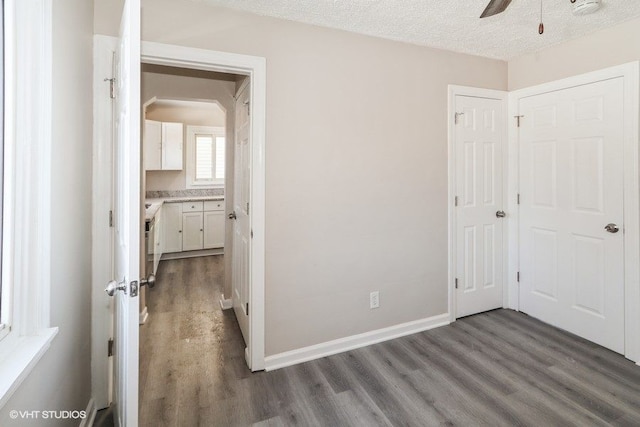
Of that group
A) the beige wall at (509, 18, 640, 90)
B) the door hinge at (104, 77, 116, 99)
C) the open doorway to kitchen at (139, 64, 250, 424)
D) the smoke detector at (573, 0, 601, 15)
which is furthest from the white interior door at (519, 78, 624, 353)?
the door hinge at (104, 77, 116, 99)

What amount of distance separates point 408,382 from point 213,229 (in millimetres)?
4404

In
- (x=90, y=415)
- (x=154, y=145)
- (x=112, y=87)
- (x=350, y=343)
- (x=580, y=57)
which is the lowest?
(x=90, y=415)

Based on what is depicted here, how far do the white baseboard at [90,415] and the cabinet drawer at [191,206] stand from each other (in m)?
3.89

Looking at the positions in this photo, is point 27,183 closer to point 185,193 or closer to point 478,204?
point 478,204

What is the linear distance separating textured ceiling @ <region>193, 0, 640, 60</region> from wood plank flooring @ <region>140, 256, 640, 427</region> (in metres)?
2.47

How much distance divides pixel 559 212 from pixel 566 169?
38 cm

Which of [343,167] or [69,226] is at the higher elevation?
[343,167]

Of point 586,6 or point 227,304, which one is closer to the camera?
point 586,6

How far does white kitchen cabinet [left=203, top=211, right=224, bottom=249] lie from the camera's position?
5625 millimetres

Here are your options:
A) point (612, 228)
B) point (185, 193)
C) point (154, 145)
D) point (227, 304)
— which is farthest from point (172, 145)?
point (612, 228)

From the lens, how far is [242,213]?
2.78 metres

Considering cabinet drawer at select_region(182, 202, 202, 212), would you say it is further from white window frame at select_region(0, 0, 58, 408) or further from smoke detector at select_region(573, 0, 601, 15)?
smoke detector at select_region(573, 0, 601, 15)

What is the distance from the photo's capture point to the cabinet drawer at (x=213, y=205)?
562 centimetres

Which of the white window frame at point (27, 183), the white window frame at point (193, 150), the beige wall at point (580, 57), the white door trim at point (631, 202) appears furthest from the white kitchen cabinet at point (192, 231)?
the white door trim at point (631, 202)
